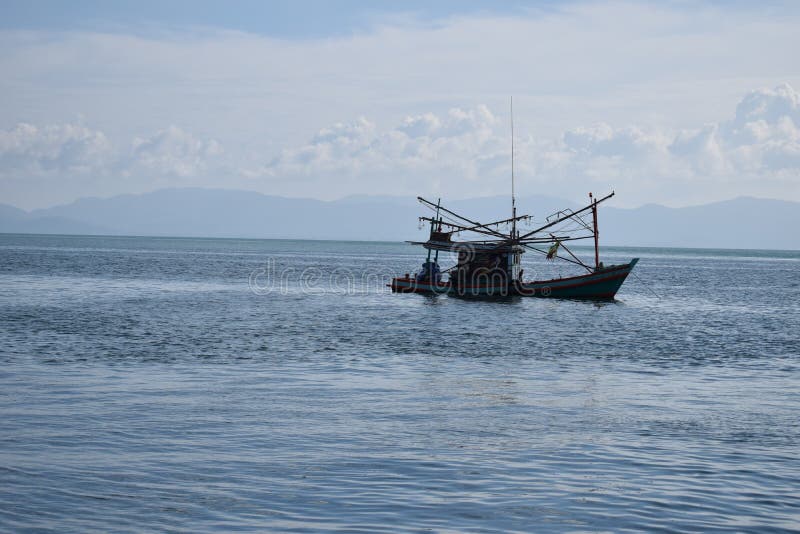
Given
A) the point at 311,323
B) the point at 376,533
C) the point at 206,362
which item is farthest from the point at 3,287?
the point at 376,533

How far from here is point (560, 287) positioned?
209 ft

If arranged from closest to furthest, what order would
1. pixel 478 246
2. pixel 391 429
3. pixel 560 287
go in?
1. pixel 391 429
2. pixel 478 246
3. pixel 560 287

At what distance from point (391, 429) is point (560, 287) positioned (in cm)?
4716

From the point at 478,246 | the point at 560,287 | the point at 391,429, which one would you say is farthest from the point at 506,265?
the point at 391,429

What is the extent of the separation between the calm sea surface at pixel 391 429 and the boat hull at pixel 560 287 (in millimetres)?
20747

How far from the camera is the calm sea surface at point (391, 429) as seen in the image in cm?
1291

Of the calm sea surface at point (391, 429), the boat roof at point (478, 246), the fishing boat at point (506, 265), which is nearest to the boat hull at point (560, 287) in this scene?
Result: the fishing boat at point (506, 265)

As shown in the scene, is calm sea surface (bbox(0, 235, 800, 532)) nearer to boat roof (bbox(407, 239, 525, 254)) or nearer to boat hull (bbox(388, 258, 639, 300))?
boat roof (bbox(407, 239, 525, 254))

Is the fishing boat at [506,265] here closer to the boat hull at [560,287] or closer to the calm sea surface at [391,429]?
the boat hull at [560,287]

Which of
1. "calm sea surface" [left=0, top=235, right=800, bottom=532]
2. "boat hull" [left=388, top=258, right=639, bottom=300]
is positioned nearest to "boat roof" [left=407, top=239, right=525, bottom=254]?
"boat hull" [left=388, top=258, right=639, bottom=300]

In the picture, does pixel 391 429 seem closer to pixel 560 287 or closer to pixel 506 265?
pixel 506 265

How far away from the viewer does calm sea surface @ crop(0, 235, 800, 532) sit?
1291 centimetres

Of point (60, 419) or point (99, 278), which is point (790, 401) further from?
point (99, 278)

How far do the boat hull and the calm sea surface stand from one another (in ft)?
68.1
